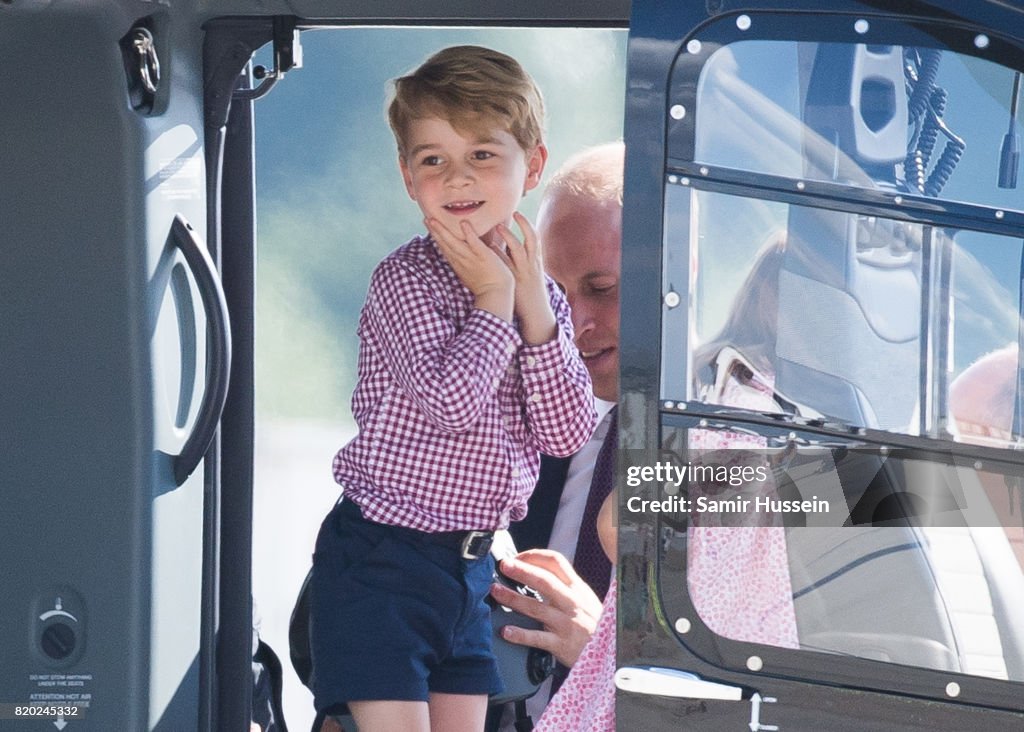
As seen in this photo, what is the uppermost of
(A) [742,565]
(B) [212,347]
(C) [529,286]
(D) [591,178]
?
(D) [591,178]

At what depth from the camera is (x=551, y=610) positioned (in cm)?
296

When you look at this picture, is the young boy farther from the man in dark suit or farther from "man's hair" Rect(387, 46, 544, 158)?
the man in dark suit

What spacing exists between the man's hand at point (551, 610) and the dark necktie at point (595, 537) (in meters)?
0.28

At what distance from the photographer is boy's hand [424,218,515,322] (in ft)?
8.25

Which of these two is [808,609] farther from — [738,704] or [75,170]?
[75,170]

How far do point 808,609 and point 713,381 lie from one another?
12.9 inches

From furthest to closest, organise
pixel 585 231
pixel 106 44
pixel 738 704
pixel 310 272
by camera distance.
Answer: pixel 310 272
pixel 585 231
pixel 106 44
pixel 738 704

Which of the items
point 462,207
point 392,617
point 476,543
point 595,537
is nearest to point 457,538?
point 476,543

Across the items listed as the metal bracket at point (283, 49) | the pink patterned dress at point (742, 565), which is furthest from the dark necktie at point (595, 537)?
the pink patterned dress at point (742, 565)

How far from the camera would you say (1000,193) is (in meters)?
1.85

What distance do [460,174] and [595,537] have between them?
113 cm

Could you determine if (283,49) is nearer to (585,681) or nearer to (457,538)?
(457,538)

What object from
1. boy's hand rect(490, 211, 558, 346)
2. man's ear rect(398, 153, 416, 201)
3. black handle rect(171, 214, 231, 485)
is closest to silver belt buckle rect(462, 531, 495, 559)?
boy's hand rect(490, 211, 558, 346)

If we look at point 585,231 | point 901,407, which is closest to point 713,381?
point 901,407
